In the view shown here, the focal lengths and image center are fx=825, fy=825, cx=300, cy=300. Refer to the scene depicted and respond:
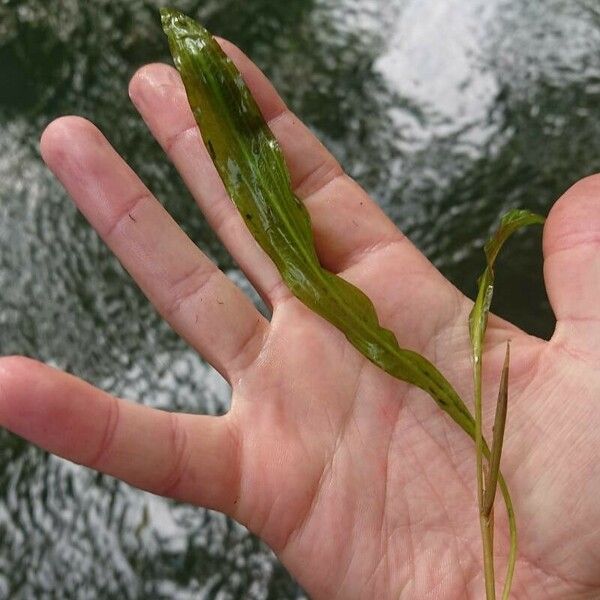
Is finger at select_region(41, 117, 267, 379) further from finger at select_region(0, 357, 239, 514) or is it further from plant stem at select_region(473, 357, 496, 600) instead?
plant stem at select_region(473, 357, 496, 600)

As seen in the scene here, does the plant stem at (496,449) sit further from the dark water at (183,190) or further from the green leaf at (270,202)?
the dark water at (183,190)

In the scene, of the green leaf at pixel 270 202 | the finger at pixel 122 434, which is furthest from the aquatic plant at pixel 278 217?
the finger at pixel 122 434

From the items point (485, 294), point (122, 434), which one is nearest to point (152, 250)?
point (122, 434)

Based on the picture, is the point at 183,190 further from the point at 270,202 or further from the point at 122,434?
the point at 122,434

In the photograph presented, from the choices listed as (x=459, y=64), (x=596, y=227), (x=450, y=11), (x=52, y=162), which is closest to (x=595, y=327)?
(x=596, y=227)

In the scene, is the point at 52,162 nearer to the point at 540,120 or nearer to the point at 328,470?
the point at 328,470

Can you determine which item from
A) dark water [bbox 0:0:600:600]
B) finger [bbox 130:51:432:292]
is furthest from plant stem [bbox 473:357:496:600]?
dark water [bbox 0:0:600:600]

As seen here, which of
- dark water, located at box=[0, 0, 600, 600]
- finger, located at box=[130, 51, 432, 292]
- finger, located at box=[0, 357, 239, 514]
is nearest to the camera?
finger, located at box=[0, 357, 239, 514]
